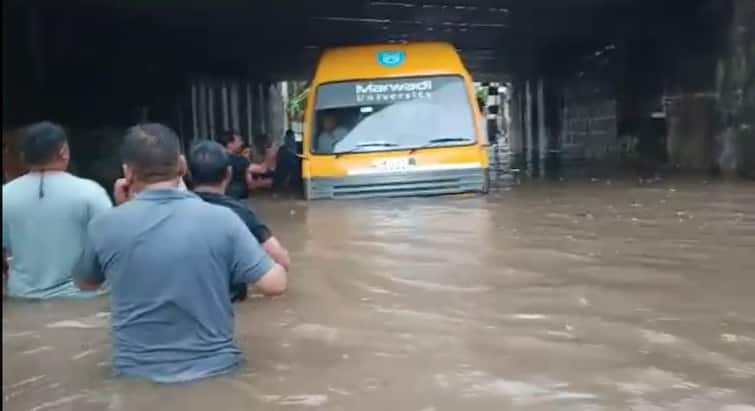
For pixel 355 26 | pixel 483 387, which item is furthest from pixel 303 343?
pixel 355 26

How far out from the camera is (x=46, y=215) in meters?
5.69

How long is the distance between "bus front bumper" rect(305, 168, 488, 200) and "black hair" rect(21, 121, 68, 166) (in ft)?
26.5

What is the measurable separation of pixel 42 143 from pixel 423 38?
23.0m

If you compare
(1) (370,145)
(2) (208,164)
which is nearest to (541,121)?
(1) (370,145)

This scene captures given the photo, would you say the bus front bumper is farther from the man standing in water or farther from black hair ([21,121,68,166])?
black hair ([21,121,68,166])

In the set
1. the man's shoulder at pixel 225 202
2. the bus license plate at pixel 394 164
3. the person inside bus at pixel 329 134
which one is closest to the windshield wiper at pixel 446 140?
the bus license plate at pixel 394 164

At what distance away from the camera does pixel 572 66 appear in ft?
109

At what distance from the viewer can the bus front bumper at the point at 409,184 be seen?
44.8 feet

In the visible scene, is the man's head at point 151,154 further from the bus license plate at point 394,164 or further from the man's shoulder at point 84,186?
the bus license plate at point 394,164

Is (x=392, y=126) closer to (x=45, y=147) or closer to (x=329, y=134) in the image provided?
(x=329, y=134)

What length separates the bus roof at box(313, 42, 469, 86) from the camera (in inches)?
562

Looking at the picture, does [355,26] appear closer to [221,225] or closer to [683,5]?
[683,5]

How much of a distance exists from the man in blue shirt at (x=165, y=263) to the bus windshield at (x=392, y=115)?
9.30m

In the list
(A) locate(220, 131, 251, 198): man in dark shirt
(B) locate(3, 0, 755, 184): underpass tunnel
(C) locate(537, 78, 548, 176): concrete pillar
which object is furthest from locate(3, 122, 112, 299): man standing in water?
(C) locate(537, 78, 548, 176): concrete pillar
